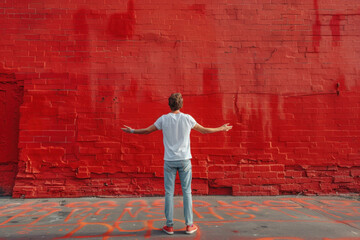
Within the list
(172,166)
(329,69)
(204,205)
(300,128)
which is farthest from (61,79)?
(329,69)

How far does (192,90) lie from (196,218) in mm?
2361

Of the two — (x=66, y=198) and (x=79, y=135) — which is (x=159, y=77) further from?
(x=66, y=198)

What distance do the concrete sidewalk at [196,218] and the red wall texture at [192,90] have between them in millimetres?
373

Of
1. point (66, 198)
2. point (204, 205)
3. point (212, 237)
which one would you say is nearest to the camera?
point (212, 237)

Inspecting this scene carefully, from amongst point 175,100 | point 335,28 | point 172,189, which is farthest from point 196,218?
point 335,28

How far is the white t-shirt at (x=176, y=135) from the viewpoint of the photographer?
9.37 feet

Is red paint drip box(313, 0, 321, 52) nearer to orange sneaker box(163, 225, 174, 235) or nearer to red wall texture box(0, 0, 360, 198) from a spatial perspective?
red wall texture box(0, 0, 360, 198)

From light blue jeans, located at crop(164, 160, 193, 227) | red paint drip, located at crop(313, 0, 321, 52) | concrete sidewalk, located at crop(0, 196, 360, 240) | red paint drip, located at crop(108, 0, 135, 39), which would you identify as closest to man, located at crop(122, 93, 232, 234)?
light blue jeans, located at crop(164, 160, 193, 227)

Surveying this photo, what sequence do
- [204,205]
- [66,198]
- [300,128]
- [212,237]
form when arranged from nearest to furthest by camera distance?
[212,237]
[204,205]
[66,198]
[300,128]

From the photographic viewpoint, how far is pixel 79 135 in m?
4.55

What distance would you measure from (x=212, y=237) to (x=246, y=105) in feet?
8.97

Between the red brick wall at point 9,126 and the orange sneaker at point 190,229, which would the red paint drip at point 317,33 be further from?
the red brick wall at point 9,126

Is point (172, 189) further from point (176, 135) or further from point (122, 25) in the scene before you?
point (122, 25)

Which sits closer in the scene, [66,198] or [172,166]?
[172,166]
